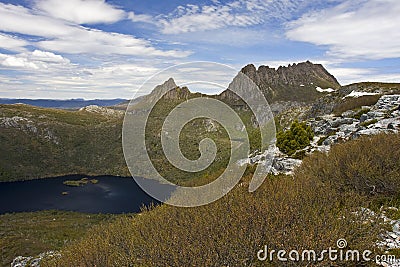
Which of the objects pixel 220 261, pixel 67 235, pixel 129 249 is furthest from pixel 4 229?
pixel 220 261

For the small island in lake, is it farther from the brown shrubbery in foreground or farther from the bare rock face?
the bare rock face

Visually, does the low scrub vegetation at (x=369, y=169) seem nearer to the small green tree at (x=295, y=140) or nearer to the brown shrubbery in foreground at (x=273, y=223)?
the brown shrubbery in foreground at (x=273, y=223)

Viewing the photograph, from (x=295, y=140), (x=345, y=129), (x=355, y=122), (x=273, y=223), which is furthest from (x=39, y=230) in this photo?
(x=273, y=223)

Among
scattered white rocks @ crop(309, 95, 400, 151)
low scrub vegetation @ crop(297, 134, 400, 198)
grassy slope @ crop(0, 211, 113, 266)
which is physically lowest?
grassy slope @ crop(0, 211, 113, 266)

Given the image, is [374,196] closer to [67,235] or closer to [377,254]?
[377,254]

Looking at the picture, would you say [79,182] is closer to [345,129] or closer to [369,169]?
[345,129]

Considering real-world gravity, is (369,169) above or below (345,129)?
below

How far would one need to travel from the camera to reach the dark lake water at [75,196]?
112 meters

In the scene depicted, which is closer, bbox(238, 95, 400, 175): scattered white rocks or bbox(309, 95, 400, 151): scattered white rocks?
bbox(238, 95, 400, 175): scattered white rocks

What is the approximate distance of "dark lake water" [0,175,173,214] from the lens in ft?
369

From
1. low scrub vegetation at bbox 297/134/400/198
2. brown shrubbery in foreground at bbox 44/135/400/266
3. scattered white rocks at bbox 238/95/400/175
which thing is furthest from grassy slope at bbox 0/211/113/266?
low scrub vegetation at bbox 297/134/400/198

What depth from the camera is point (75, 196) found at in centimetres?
13112

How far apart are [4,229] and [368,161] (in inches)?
3968

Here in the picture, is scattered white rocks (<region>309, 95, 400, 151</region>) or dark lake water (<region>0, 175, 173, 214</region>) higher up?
scattered white rocks (<region>309, 95, 400, 151</region>)
